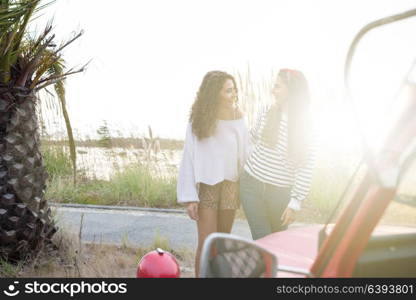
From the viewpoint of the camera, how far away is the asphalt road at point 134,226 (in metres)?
6.79

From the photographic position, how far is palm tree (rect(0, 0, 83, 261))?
538cm

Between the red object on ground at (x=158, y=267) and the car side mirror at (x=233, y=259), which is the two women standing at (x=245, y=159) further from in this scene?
the car side mirror at (x=233, y=259)

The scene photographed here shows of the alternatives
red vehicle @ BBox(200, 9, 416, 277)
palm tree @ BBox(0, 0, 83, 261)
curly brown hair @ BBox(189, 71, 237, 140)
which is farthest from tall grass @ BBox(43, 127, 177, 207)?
red vehicle @ BBox(200, 9, 416, 277)

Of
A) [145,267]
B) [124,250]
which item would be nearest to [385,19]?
[145,267]

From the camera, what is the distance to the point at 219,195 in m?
4.17

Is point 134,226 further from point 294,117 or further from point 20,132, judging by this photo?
point 294,117

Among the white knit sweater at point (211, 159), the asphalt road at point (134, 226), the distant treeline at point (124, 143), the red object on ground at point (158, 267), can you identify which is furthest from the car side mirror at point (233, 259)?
the distant treeline at point (124, 143)

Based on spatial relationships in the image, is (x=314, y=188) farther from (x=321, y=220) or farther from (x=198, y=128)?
(x=198, y=128)

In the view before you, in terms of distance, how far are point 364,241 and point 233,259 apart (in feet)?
1.81

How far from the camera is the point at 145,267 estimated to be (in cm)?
375

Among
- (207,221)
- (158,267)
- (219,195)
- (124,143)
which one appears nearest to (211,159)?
(219,195)

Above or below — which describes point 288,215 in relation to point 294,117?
below

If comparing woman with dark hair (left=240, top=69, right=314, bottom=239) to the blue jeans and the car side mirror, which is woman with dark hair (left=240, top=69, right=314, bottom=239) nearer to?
the blue jeans

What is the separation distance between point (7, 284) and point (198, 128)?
1500mm
